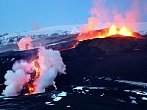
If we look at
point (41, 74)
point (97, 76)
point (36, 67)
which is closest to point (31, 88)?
point (41, 74)

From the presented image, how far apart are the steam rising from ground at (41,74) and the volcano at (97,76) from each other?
3.29 feet

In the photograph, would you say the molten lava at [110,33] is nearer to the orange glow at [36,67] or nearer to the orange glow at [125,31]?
the orange glow at [125,31]

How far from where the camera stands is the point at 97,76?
47250 millimetres

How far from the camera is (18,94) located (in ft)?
151

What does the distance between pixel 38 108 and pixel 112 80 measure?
1108 cm

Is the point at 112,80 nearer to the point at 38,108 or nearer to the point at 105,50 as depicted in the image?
the point at 38,108

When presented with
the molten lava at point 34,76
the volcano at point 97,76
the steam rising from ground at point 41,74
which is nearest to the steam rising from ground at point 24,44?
the volcano at point 97,76

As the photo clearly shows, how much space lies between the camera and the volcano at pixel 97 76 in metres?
37.2

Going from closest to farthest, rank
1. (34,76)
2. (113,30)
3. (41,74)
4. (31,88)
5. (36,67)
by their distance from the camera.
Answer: (31,88) < (41,74) < (34,76) < (36,67) < (113,30)

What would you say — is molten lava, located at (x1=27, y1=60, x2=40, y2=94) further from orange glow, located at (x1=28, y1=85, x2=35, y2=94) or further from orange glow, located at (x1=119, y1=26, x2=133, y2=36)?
orange glow, located at (x1=119, y1=26, x2=133, y2=36)

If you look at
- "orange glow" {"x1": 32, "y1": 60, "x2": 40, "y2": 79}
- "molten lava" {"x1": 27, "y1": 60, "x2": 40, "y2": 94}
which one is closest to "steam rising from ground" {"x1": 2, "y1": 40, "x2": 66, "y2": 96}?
"molten lava" {"x1": 27, "y1": 60, "x2": 40, "y2": 94}

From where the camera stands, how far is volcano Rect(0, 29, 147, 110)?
37.2 m

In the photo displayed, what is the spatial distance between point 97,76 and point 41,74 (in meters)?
6.94

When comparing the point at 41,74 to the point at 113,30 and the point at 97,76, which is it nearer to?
the point at 97,76
